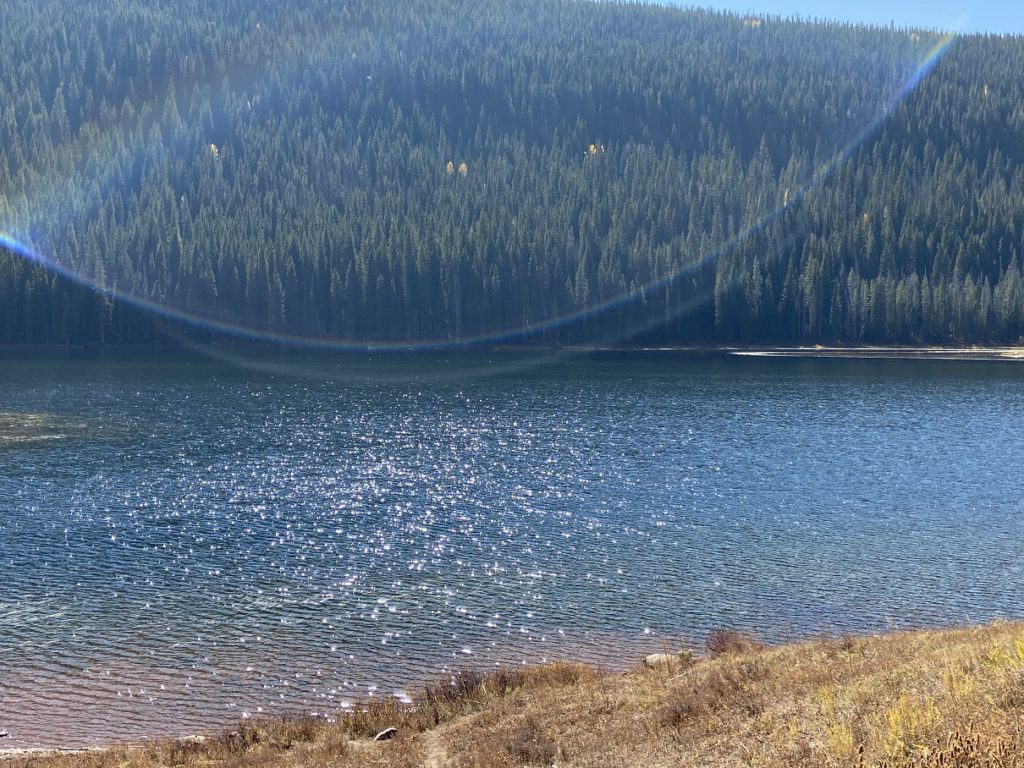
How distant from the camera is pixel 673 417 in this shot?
94.8 metres

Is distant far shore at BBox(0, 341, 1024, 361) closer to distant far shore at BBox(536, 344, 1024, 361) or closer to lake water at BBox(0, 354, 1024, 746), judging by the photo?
distant far shore at BBox(536, 344, 1024, 361)

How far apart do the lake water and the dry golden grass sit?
4503mm

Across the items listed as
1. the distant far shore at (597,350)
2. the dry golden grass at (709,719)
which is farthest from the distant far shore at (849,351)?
the dry golden grass at (709,719)

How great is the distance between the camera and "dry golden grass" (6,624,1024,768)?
15.8m

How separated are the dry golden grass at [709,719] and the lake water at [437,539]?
4503 mm

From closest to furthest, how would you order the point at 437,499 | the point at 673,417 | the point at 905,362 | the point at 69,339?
the point at 437,499, the point at 673,417, the point at 905,362, the point at 69,339

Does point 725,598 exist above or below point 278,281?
below

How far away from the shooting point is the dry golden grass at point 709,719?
51.7 feet

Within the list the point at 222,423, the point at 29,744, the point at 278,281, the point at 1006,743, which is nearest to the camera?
the point at 1006,743

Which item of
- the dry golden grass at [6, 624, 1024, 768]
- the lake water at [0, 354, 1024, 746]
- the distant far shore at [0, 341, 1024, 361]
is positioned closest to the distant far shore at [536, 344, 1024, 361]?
the distant far shore at [0, 341, 1024, 361]

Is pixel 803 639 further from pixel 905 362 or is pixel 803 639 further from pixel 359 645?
pixel 905 362

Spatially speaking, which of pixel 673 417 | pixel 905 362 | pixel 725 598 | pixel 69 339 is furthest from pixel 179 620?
pixel 69 339

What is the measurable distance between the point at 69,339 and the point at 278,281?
38473mm

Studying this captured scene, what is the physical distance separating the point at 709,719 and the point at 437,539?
30.0 metres
